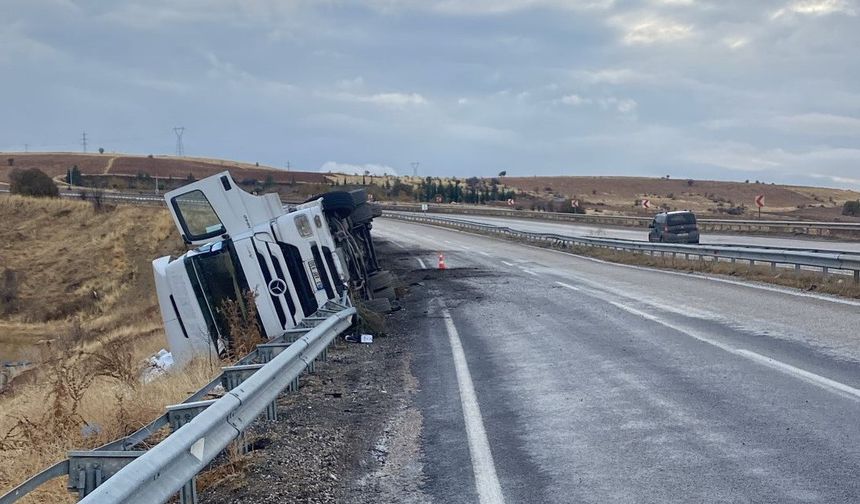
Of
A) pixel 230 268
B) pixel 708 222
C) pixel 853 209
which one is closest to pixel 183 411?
pixel 230 268

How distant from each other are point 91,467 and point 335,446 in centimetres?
234

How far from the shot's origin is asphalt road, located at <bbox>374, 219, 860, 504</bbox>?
19.4 feet

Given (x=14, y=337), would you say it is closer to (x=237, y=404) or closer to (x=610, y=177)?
(x=237, y=404)

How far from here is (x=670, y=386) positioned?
9.01m

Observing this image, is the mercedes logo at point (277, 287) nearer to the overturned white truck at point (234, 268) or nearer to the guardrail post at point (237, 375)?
the overturned white truck at point (234, 268)

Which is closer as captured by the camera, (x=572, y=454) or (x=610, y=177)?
(x=572, y=454)

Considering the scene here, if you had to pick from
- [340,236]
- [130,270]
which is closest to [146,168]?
[130,270]

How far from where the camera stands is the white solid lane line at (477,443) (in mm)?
5866

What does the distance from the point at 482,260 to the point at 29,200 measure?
3455 centimetres

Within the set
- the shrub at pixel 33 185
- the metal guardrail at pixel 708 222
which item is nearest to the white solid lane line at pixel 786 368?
the metal guardrail at pixel 708 222

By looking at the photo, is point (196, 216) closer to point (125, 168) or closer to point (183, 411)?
point (183, 411)

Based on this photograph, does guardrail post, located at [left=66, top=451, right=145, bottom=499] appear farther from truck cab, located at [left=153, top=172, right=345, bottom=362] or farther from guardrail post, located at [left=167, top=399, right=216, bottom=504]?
truck cab, located at [left=153, top=172, right=345, bottom=362]

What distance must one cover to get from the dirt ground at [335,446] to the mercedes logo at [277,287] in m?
2.00

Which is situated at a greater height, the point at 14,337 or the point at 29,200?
the point at 29,200
